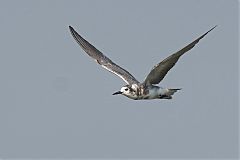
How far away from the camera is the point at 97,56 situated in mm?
24531

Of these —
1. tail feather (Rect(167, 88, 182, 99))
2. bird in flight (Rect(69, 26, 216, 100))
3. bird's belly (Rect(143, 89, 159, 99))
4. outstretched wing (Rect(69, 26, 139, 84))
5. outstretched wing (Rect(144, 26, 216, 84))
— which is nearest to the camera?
outstretched wing (Rect(144, 26, 216, 84))

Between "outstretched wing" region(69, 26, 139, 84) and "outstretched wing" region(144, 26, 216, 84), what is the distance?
1.04 metres

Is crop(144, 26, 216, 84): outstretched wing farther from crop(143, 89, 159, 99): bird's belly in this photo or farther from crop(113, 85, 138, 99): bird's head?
crop(113, 85, 138, 99): bird's head

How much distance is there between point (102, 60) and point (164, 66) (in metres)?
3.86

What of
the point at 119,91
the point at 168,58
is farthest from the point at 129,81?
the point at 168,58

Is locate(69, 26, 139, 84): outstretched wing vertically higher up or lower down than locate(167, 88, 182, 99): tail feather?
higher up

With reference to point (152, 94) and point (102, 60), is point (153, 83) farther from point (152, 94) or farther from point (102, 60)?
point (102, 60)

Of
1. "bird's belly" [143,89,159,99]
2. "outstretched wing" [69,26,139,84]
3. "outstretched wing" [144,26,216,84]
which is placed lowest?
"bird's belly" [143,89,159,99]

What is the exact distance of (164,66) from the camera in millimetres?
20750

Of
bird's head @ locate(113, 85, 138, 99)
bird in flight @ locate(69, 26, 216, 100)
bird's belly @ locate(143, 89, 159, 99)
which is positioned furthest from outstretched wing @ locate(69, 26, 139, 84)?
bird's belly @ locate(143, 89, 159, 99)

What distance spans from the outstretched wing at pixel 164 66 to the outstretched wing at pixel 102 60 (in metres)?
1.04

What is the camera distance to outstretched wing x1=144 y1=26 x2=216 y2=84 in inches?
790

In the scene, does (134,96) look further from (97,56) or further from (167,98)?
(97,56)

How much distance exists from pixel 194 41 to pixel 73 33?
5726mm
